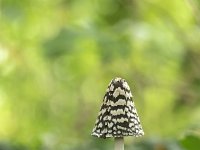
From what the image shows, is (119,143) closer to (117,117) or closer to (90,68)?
(117,117)

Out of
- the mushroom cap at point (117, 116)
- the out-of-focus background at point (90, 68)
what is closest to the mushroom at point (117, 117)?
the mushroom cap at point (117, 116)

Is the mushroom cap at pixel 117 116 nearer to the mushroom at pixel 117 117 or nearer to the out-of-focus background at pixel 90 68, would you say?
the mushroom at pixel 117 117

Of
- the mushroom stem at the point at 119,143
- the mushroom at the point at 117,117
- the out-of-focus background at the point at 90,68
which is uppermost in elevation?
the out-of-focus background at the point at 90,68

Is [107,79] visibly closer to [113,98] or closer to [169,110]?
[169,110]

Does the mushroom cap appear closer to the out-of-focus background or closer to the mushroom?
the mushroom

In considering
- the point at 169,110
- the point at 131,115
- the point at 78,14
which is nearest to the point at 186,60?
the point at 169,110

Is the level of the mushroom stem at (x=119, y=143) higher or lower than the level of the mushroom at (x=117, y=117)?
lower

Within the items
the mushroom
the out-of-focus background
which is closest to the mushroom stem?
the mushroom
